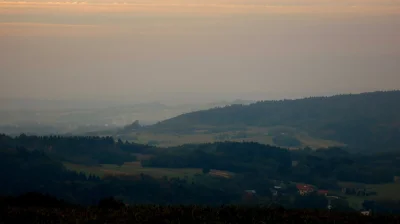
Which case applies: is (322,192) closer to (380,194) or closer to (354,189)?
(354,189)

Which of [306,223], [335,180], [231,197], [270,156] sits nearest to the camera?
[306,223]

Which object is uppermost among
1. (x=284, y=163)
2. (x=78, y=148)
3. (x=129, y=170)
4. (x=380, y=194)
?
(x=78, y=148)

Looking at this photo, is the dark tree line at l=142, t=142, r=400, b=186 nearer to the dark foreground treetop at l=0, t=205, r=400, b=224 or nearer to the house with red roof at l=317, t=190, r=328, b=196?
the house with red roof at l=317, t=190, r=328, b=196

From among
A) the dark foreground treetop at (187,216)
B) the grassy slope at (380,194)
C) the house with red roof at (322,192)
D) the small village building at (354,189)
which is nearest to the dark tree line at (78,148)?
the house with red roof at (322,192)

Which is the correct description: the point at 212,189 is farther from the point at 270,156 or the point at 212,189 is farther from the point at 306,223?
the point at 306,223

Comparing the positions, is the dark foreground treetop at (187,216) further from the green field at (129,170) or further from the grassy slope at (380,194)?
the green field at (129,170)

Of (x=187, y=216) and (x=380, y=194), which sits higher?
(x=187, y=216)

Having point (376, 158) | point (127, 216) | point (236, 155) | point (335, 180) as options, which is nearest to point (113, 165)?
point (236, 155)

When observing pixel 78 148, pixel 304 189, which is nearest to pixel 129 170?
pixel 78 148
